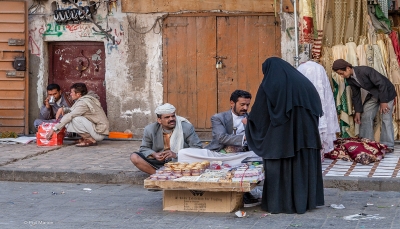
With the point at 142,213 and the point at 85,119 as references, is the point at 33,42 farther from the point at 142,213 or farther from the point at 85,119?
the point at 142,213

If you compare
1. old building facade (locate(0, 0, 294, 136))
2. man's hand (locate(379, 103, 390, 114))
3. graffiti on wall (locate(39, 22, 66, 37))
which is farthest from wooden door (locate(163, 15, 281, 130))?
man's hand (locate(379, 103, 390, 114))

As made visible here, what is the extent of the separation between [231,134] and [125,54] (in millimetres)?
4714

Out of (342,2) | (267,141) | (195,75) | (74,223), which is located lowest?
(74,223)

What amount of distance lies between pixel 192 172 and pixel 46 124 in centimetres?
535

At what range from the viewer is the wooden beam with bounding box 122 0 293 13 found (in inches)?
515

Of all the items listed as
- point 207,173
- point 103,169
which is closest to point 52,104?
point 103,169

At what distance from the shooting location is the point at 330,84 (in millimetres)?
12219

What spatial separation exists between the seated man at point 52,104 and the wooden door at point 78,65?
1.99 ft

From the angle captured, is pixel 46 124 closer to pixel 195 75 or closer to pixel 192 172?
pixel 195 75

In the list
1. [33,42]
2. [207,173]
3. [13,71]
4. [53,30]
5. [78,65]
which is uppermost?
[53,30]

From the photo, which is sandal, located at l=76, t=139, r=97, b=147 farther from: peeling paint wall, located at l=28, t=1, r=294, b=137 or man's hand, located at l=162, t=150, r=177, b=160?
man's hand, located at l=162, t=150, r=177, b=160

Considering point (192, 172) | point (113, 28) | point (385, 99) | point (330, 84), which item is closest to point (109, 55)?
point (113, 28)

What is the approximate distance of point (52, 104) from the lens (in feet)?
44.7

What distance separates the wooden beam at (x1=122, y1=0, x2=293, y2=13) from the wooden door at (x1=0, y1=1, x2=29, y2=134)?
1.83m
